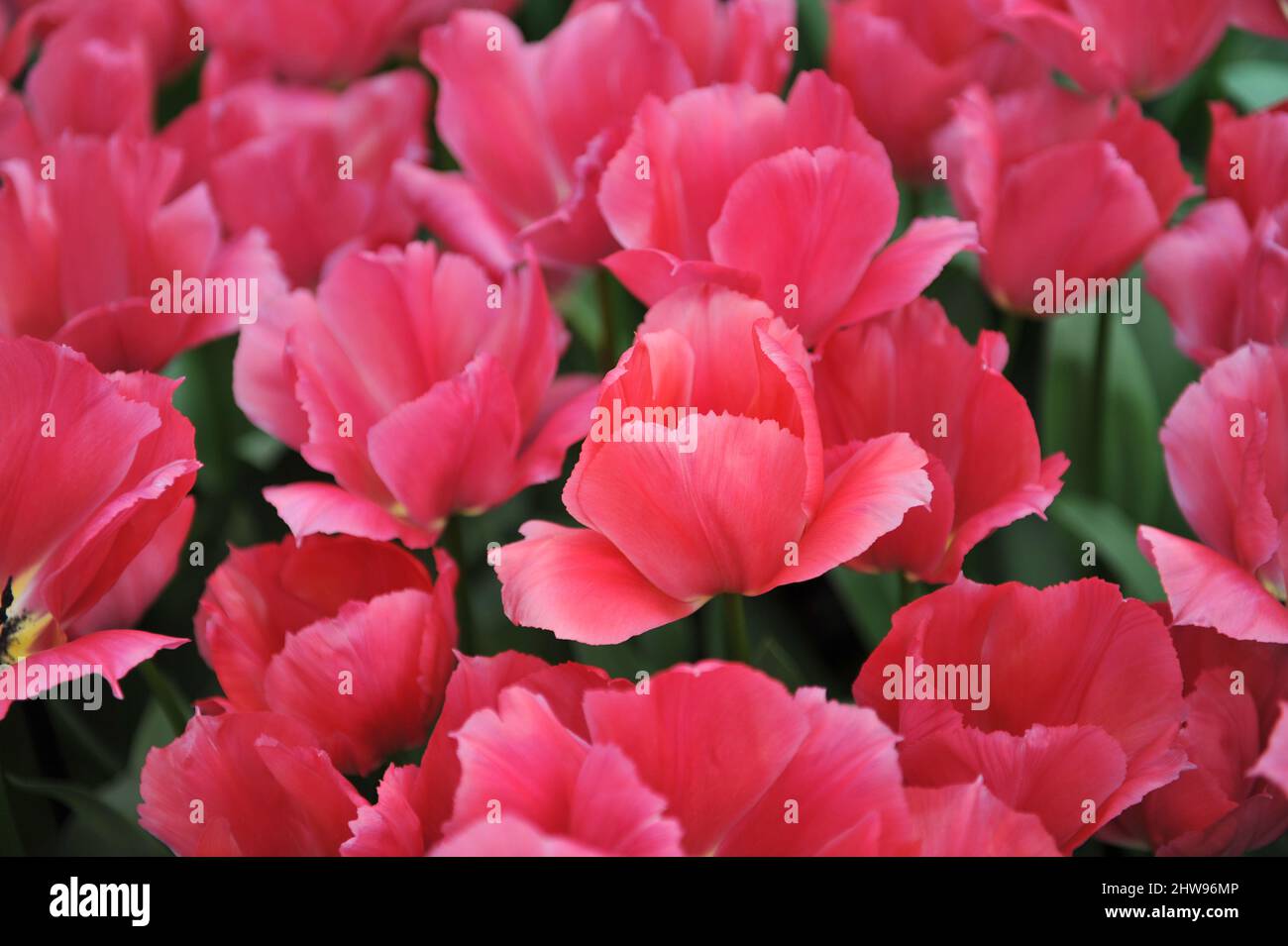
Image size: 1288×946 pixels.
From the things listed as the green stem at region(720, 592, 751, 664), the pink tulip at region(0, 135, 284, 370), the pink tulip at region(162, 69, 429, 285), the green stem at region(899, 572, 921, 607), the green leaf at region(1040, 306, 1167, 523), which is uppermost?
the pink tulip at region(162, 69, 429, 285)

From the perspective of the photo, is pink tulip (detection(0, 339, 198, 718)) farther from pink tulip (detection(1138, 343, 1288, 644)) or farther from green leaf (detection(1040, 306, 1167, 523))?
green leaf (detection(1040, 306, 1167, 523))

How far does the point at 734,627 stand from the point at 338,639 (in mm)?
118

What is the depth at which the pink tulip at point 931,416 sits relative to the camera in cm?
41

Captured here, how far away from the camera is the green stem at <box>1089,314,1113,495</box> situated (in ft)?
1.92

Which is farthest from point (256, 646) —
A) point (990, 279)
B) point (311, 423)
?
point (990, 279)

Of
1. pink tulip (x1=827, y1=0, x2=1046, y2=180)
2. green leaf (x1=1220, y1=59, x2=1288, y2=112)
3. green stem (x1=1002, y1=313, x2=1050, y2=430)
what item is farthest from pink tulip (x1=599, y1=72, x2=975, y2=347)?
green leaf (x1=1220, y1=59, x2=1288, y2=112)

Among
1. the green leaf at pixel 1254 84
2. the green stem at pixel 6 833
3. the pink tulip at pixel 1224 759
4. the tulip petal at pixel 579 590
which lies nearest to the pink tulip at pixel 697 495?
the tulip petal at pixel 579 590

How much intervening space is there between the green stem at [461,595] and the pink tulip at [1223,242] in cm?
27

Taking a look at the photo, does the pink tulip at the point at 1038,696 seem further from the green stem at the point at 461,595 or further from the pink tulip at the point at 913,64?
the pink tulip at the point at 913,64

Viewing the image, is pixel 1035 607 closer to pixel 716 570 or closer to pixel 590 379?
pixel 716 570

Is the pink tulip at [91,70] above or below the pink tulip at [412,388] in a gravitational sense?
above

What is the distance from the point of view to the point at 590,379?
522 millimetres

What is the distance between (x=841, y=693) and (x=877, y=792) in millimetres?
258

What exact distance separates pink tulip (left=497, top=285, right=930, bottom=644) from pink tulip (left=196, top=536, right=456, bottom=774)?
0.04 m
